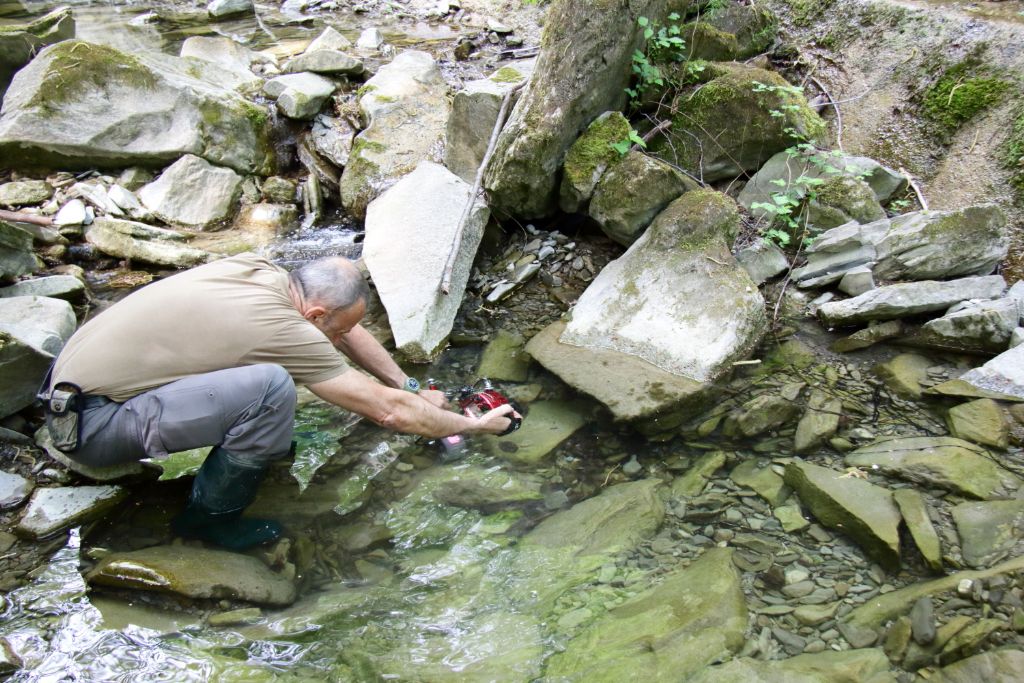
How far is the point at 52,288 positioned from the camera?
13.6ft

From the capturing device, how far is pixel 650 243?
14.3ft

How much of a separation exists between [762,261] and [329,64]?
209 inches

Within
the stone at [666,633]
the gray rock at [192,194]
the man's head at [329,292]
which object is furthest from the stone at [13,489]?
the gray rock at [192,194]

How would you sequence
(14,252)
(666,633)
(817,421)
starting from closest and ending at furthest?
(666,633) < (817,421) < (14,252)

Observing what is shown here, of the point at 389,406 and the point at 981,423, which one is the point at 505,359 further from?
the point at 981,423

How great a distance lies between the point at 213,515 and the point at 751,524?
2523 millimetres

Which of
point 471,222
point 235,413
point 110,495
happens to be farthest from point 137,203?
point 235,413

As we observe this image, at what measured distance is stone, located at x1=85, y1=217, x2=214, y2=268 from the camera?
16.1 feet

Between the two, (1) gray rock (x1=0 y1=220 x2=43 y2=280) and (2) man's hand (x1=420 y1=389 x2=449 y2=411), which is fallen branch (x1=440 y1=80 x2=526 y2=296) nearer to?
(2) man's hand (x1=420 y1=389 x2=449 y2=411)

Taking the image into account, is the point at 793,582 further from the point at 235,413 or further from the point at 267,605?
the point at 235,413

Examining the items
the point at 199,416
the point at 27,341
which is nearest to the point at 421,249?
the point at 199,416

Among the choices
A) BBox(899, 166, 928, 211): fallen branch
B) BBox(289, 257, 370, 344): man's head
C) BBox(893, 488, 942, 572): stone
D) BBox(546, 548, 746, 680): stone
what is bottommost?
BBox(546, 548, 746, 680): stone

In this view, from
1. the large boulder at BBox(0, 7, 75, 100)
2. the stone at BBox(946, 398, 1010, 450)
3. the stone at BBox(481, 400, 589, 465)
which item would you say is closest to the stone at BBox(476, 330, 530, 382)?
the stone at BBox(481, 400, 589, 465)

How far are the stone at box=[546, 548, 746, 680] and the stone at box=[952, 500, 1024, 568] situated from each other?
37.7 inches
